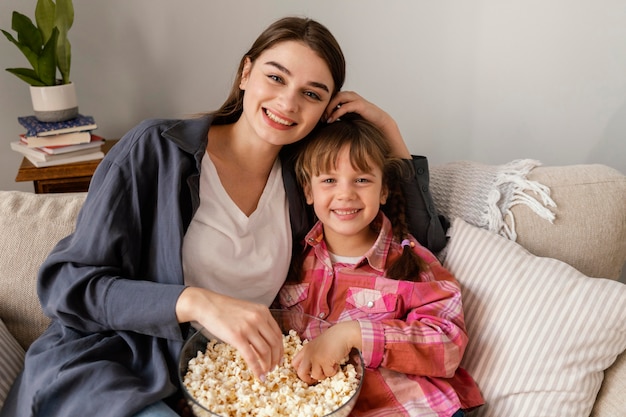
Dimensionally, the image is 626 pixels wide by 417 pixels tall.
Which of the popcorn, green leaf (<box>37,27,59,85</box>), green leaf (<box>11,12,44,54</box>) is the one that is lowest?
the popcorn

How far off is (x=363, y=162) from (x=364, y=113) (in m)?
0.19

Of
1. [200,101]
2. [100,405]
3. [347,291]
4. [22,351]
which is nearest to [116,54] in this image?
[200,101]

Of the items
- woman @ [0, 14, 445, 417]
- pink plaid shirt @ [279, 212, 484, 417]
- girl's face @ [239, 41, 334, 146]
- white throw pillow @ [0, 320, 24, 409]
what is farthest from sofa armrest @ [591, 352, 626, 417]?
white throw pillow @ [0, 320, 24, 409]

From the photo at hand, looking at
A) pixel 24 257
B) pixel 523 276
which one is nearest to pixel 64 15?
pixel 24 257

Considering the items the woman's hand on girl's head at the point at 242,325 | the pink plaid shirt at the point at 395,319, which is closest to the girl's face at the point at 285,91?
the pink plaid shirt at the point at 395,319

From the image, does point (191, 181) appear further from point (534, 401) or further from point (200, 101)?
point (200, 101)

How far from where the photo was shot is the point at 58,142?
2162 millimetres

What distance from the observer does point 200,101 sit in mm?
2555

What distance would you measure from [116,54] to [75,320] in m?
1.52

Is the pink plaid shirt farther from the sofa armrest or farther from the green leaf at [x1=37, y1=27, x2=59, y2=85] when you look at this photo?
the green leaf at [x1=37, y1=27, x2=59, y2=85]

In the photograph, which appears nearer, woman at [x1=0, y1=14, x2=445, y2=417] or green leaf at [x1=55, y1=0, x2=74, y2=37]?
woman at [x1=0, y1=14, x2=445, y2=417]

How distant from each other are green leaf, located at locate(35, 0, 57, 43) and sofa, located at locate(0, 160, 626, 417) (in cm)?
74

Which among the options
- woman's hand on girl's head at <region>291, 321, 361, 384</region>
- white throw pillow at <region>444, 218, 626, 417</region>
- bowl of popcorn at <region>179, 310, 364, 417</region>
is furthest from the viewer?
white throw pillow at <region>444, 218, 626, 417</region>

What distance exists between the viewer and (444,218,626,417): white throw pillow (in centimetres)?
132
